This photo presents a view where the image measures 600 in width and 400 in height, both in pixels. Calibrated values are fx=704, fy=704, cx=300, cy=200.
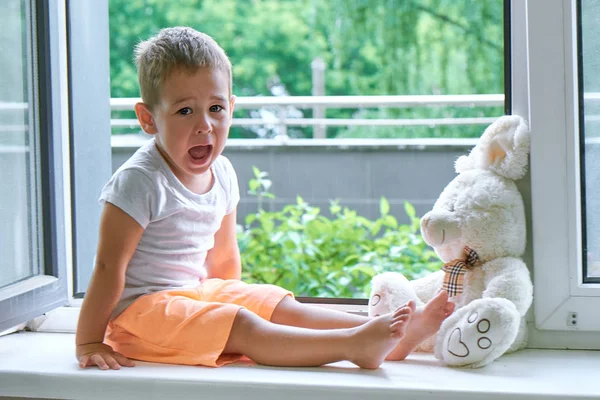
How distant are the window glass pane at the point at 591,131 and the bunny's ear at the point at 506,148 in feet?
0.32

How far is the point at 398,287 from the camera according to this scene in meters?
1.14

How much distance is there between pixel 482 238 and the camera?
1113mm

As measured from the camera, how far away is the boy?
40.6 inches

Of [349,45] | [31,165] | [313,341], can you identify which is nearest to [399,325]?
[313,341]

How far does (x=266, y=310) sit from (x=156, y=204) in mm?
245

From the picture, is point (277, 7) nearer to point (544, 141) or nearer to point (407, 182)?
point (407, 182)

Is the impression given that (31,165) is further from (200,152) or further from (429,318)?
(429,318)

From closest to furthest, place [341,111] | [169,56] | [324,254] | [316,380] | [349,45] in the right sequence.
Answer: [316,380]
[169,56]
[324,254]
[349,45]
[341,111]

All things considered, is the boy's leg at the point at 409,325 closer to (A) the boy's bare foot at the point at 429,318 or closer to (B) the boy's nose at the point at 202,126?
(A) the boy's bare foot at the point at 429,318

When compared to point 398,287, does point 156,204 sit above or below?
above

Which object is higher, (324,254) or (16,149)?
(16,149)

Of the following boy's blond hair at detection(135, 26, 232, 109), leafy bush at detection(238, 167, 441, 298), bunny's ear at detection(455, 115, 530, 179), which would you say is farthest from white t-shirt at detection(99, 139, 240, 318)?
leafy bush at detection(238, 167, 441, 298)

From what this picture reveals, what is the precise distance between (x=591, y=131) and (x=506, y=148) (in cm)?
14

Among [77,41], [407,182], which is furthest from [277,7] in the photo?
[77,41]
